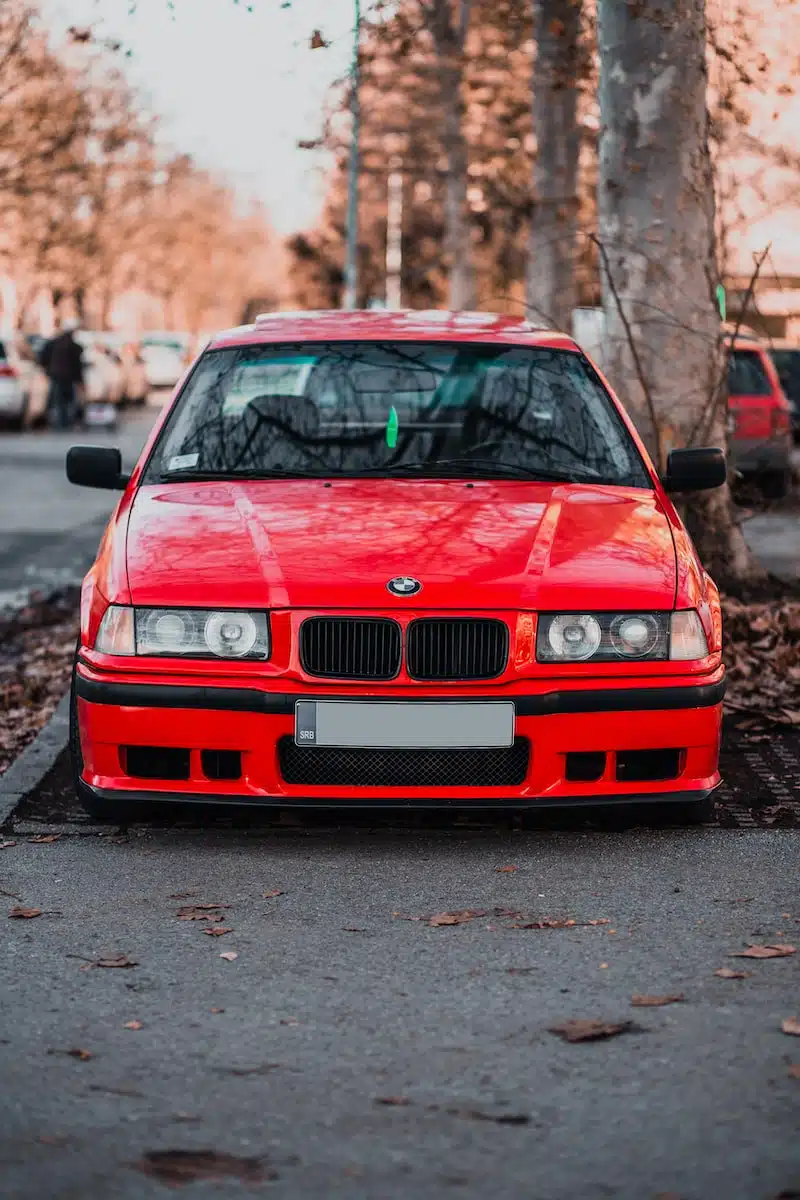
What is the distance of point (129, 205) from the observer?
6631 cm

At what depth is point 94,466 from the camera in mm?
7059

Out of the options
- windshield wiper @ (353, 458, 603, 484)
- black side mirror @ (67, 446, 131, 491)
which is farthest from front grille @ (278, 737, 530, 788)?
black side mirror @ (67, 446, 131, 491)

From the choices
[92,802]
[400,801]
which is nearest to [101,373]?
[92,802]

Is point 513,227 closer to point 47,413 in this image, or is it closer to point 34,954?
→ point 47,413

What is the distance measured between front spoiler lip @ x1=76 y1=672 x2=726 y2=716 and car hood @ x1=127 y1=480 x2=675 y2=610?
0.82ft

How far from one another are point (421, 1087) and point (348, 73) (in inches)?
506

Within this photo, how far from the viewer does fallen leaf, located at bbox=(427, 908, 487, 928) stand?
5.02 m

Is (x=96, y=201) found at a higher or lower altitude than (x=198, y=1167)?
higher

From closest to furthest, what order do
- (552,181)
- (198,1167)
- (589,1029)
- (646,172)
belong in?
(198,1167), (589,1029), (646,172), (552,181)

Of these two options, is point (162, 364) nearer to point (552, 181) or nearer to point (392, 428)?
point (552, 181)

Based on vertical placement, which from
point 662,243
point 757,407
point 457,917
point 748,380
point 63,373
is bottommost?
point 63,373

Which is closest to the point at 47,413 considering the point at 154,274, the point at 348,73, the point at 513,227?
the point at 513,227

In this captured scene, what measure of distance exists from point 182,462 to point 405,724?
1.71 m

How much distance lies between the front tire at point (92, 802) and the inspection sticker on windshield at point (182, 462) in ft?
3.51
